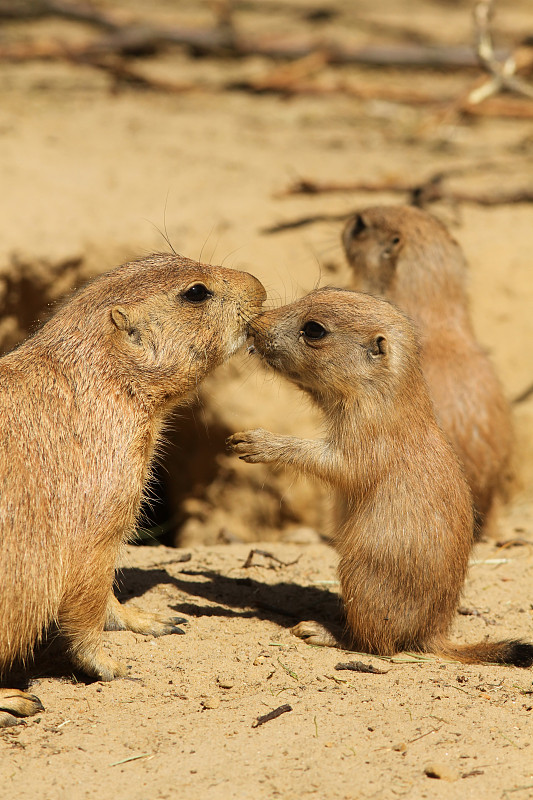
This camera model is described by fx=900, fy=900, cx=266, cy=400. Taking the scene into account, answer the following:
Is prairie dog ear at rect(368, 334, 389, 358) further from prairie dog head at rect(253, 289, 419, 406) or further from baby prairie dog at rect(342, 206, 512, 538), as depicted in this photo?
baby prairie dog at rect(342, 206, 512, 538)

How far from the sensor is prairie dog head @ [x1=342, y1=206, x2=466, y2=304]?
23.2 feet

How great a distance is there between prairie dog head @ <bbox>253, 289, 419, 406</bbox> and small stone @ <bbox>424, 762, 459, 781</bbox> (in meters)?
1.97

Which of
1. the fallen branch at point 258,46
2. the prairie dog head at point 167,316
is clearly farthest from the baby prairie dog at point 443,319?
the fallen branch at point 258,46

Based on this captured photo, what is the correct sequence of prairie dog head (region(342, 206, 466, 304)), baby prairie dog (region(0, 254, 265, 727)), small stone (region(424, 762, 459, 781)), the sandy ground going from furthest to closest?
1. prairie dog head (region(342, 206, 466, 304))
2. baby prairie dog (region(0, 254, 265, 727))
3. the sandy ground
4. small stone (region(424, 762, 459, 781))

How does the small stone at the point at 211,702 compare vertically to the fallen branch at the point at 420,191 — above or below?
below

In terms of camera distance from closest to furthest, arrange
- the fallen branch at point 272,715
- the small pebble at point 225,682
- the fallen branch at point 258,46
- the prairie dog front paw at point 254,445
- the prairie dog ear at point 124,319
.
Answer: the fallen branch at point 272,715 < the small pebble at point 225,682 < the prairie dog ear at point 124,319 < the prairie dog front paw at point 254,445 < the fallen branch at point 258,46

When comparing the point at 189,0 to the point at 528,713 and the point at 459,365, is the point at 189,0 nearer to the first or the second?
the point at 459,365

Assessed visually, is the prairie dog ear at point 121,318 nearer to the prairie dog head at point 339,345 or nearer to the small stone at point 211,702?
the prairie dog head at point 339,345

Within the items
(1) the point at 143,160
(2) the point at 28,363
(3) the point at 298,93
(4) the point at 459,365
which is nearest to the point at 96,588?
(2) the point at 28,363

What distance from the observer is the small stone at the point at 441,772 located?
11.4 feet

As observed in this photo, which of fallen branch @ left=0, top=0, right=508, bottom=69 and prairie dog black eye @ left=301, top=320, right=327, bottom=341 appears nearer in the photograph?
prairie dog black eye @ left=301, top=320, right=327, bottom=341

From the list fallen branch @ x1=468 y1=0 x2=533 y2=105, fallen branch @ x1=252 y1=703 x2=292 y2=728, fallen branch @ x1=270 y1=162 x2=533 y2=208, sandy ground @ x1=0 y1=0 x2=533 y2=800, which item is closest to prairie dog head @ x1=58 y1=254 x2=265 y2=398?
sandy ground @ x1=0 y1=0 x2=533 y2=800

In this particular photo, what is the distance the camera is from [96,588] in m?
4.27

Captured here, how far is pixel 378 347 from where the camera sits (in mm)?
4887
